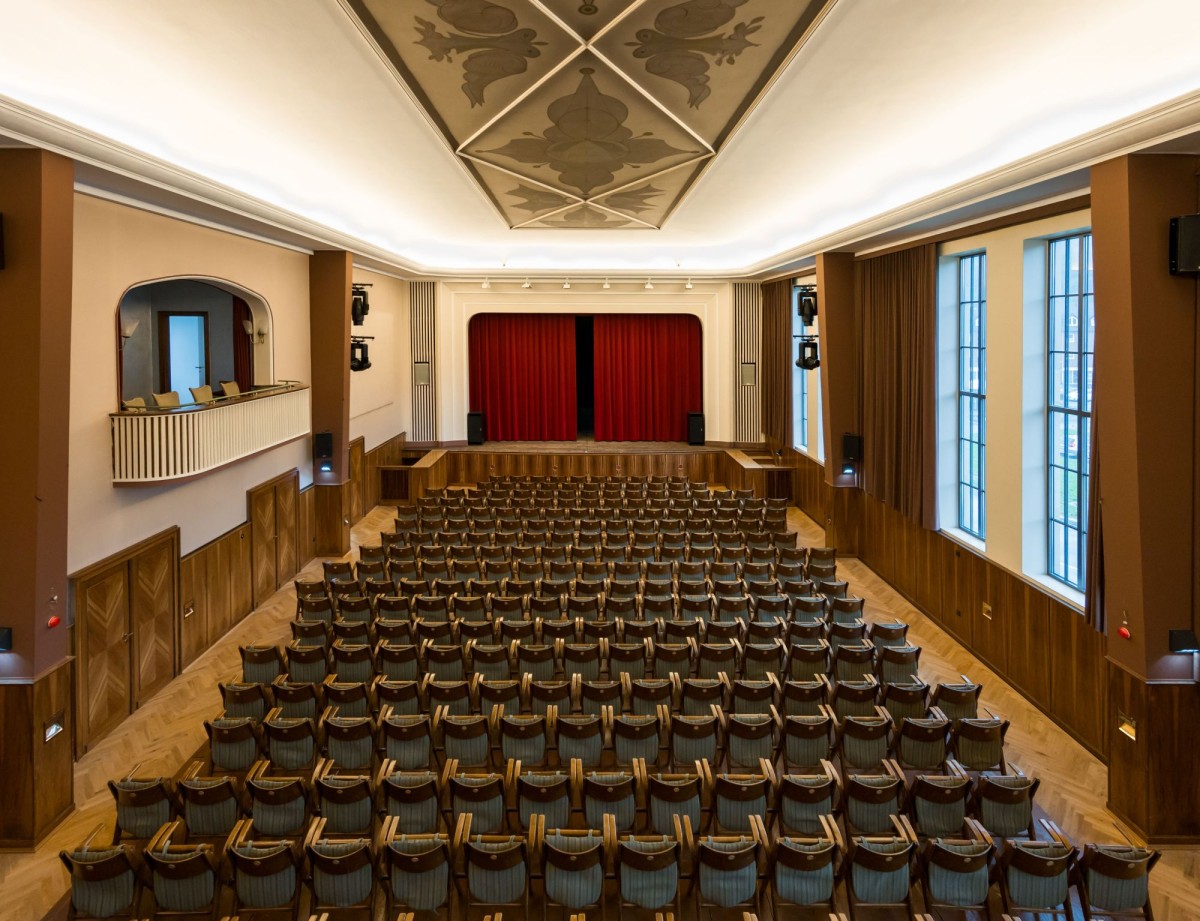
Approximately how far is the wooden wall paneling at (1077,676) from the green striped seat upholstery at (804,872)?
4.14 m

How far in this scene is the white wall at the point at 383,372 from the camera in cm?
1864

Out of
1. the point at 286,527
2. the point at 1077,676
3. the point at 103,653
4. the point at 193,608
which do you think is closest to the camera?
the point at 1077,676

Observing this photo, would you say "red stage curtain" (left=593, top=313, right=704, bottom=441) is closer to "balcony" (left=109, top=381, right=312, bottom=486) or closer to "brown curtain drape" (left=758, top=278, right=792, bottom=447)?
"brown curtain drape" (left=758, top=278, right=792, bottom=447)

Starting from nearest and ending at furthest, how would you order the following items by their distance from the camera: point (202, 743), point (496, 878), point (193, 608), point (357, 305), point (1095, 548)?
point (496, 878)
point (1095, 548)
point (202, 743)
point (193, 608)
point (357, 305)

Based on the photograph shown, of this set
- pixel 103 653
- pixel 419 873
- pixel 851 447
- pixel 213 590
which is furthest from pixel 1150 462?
pixel 213 590

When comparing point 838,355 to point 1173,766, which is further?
point 838,355

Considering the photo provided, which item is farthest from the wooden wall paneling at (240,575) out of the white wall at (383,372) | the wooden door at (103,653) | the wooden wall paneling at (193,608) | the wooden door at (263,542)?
the white wall at (383,372)

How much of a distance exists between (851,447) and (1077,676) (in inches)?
269

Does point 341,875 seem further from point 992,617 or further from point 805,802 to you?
point 992,617

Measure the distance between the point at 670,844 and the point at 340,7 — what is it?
573cm

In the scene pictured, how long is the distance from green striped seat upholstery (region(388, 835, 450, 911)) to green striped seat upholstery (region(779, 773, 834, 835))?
7.73ft

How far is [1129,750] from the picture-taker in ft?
23.9

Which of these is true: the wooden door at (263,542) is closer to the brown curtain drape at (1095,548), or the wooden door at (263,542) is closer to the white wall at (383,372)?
the white wall at (383,372)

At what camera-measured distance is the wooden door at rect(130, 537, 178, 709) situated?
993cm
